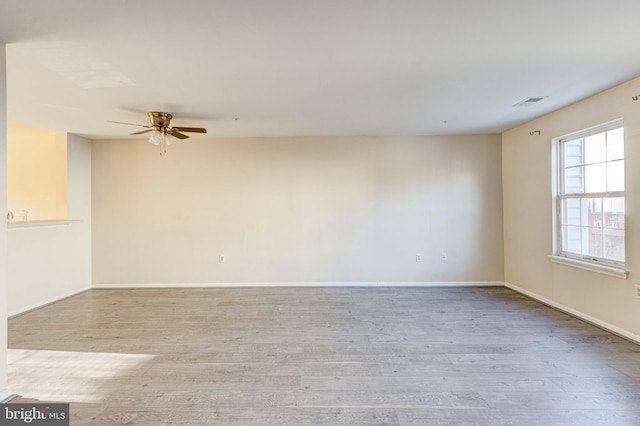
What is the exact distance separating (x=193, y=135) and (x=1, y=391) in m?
3.73

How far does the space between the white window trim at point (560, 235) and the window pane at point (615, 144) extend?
0.06 meters

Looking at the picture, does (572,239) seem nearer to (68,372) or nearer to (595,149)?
(595,149)

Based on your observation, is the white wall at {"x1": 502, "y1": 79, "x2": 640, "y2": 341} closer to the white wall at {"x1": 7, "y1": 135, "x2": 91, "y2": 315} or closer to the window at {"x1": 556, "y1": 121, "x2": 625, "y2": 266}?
the window at {"x1": 556, "y1": 121, "x2": 625, "y2": 266}

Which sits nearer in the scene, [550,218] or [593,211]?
[593,211]

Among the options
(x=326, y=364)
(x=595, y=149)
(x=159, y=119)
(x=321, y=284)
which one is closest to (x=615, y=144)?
(x=595, y=149)

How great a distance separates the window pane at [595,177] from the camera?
10.8ft

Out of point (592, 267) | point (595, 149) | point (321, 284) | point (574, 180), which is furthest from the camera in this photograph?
point (321, 284)

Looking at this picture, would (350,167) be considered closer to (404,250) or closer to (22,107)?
(404,250)

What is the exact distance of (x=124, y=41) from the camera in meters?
2.07

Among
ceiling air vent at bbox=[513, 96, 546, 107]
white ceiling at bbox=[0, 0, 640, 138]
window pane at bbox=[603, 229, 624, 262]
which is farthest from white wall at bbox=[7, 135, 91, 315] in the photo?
window pane at bbox=[603, 229, 624, 262]

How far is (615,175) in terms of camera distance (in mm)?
3113

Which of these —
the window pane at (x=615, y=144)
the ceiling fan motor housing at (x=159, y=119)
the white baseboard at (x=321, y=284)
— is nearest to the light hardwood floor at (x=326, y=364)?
the white baseboard at (x=321, y=284)

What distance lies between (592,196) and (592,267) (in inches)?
31.8

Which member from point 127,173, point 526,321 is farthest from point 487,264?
point 127,173
